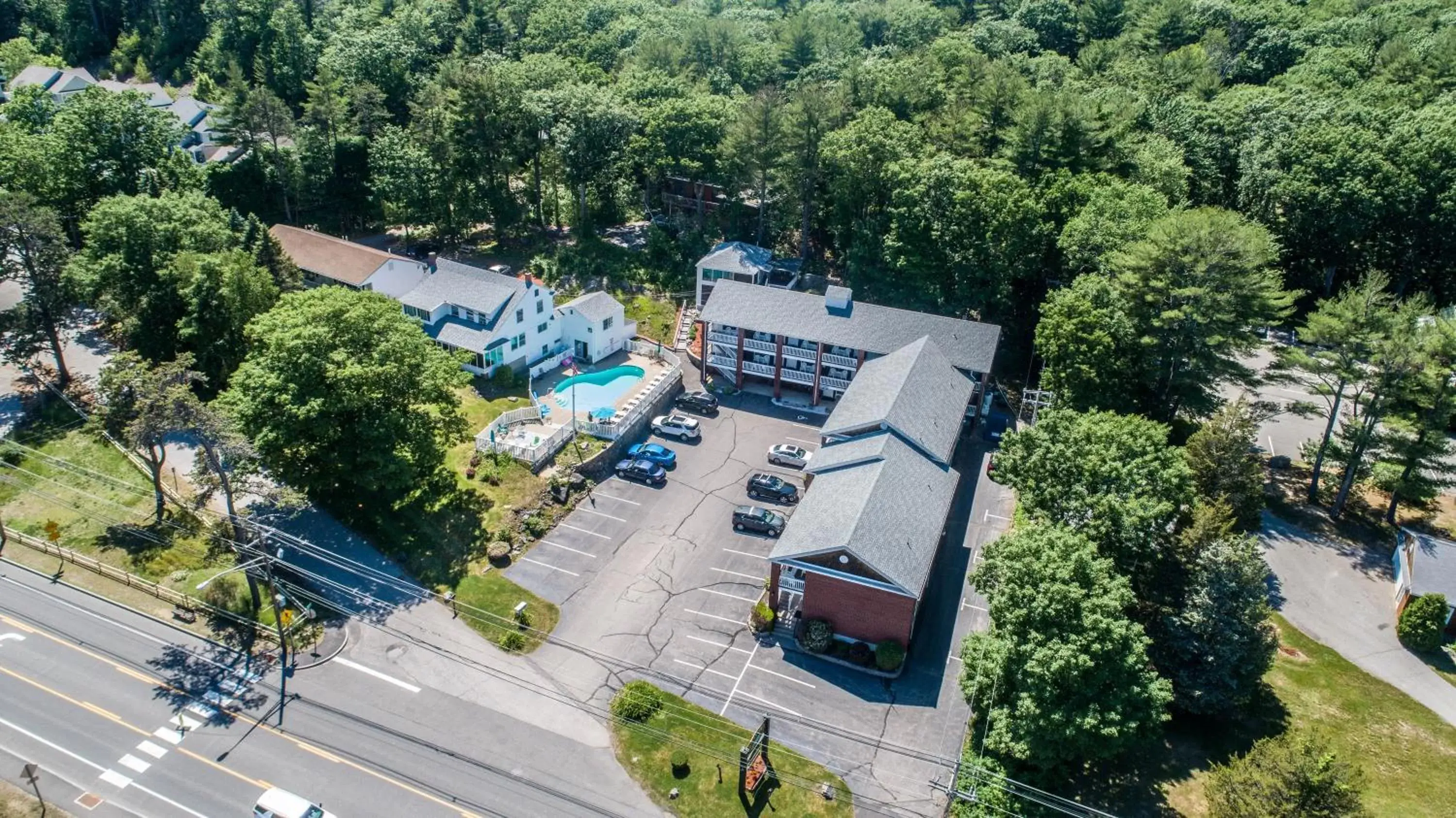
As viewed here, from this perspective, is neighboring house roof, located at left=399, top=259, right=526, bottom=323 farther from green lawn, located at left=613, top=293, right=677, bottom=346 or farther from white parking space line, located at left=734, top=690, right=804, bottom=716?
white parking space line, located at left=734, top=690, right=804, bottom=716

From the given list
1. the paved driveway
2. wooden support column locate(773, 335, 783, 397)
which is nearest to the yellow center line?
wooden support column locate(773, 335, 783, 397)

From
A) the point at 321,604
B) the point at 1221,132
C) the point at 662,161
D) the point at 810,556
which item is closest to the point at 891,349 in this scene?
the point at 810,556

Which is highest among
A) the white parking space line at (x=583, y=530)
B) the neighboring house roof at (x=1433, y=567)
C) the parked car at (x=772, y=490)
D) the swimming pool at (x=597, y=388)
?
the neighboring house roof at (x=1433, y=567)

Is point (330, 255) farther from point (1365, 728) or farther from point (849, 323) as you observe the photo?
point (1365, 728)

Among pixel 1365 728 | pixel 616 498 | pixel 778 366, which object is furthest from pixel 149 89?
pixel 1365 728

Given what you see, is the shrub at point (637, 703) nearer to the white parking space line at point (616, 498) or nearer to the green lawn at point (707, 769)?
the green lawn at point (707, 769)

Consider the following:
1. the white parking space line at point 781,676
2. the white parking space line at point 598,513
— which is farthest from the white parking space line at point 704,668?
the white parking space line at point 598,513

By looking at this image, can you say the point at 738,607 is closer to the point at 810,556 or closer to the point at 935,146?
the point at 810,556
